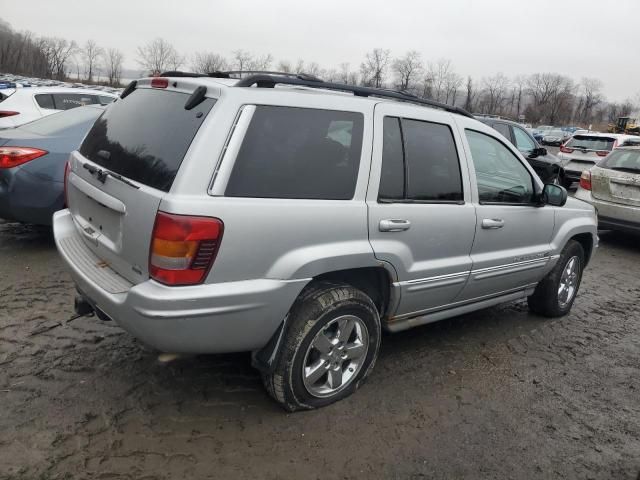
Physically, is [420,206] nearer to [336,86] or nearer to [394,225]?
[394,225]

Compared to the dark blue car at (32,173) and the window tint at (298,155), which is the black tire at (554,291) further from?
the dark blue car at (32,173)

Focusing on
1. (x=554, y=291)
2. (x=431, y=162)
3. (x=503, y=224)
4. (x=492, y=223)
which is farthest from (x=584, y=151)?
(x=431, y=162)

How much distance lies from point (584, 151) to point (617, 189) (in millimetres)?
5878

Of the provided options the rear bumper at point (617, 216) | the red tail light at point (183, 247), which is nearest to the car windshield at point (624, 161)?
the rear bumper at point (617, 216)

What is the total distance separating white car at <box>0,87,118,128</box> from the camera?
7680 millimetres

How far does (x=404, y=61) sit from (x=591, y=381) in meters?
60.1

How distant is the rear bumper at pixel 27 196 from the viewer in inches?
196

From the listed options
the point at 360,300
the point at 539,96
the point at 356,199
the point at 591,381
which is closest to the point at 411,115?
the point at 356,199

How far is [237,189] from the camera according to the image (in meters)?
2.51

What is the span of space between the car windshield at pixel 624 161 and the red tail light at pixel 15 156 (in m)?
7.78

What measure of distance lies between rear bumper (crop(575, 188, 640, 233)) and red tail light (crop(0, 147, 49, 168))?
24.9 feet

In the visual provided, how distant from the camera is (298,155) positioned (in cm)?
276

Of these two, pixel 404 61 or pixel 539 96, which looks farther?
pixel 539 96

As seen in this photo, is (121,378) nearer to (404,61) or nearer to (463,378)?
(463,378)
